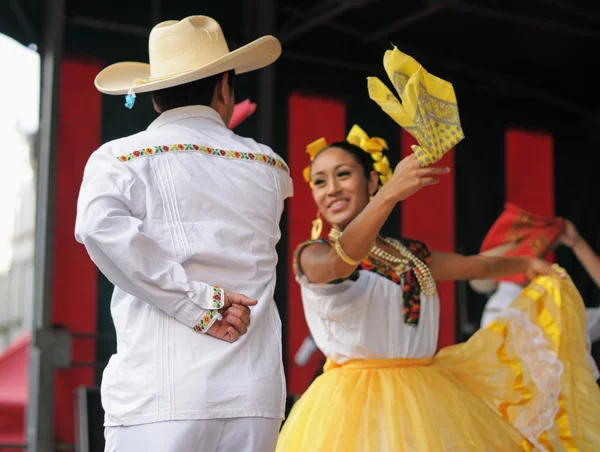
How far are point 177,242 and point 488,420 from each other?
1.42 m

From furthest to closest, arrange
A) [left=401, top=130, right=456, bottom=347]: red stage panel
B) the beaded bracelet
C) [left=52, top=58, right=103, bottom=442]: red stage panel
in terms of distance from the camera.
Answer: [left=401, top=130, right=456, bottom=347]: red stage panel, [left=52, top=58, right=103, bottom=442]: red stage panel, the beaded bracelet

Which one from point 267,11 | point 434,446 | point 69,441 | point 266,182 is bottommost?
point 69,441

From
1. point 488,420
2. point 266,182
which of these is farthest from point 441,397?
point 266,182

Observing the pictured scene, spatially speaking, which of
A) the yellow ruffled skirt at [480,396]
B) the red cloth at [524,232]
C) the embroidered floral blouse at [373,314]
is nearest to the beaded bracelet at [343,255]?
the embroidered floral blouse at [373,314]

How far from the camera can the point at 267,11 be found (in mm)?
5305

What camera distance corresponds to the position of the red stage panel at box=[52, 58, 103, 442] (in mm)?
4906

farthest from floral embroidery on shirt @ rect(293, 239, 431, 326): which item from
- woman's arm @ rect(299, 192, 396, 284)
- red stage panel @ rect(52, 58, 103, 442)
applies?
red stage panel @ rect(52, 58, 103, 442)

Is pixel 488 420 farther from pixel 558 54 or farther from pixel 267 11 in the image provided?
pixel 558 54

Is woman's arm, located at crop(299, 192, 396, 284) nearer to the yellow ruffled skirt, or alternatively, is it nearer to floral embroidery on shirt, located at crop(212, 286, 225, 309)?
the yellow ruffled skirt

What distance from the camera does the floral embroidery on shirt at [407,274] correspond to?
9.99 ft

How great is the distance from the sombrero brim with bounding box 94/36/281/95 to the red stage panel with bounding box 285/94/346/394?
3.35 m

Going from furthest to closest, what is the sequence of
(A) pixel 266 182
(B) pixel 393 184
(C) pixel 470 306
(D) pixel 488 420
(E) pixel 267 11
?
(C) pixel 470 306
(E) pixel 267 11
(D) pixel 488 420
(B) pixel 393 184
(A) pixel 266 182

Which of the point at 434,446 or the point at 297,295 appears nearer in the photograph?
the point at 434,446

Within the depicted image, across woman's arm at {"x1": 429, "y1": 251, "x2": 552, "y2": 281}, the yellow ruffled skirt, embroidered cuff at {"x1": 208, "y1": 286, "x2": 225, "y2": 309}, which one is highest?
woman's arm at {"x1": 429, "y1": 251, "x2": 552, "y2": 281}
